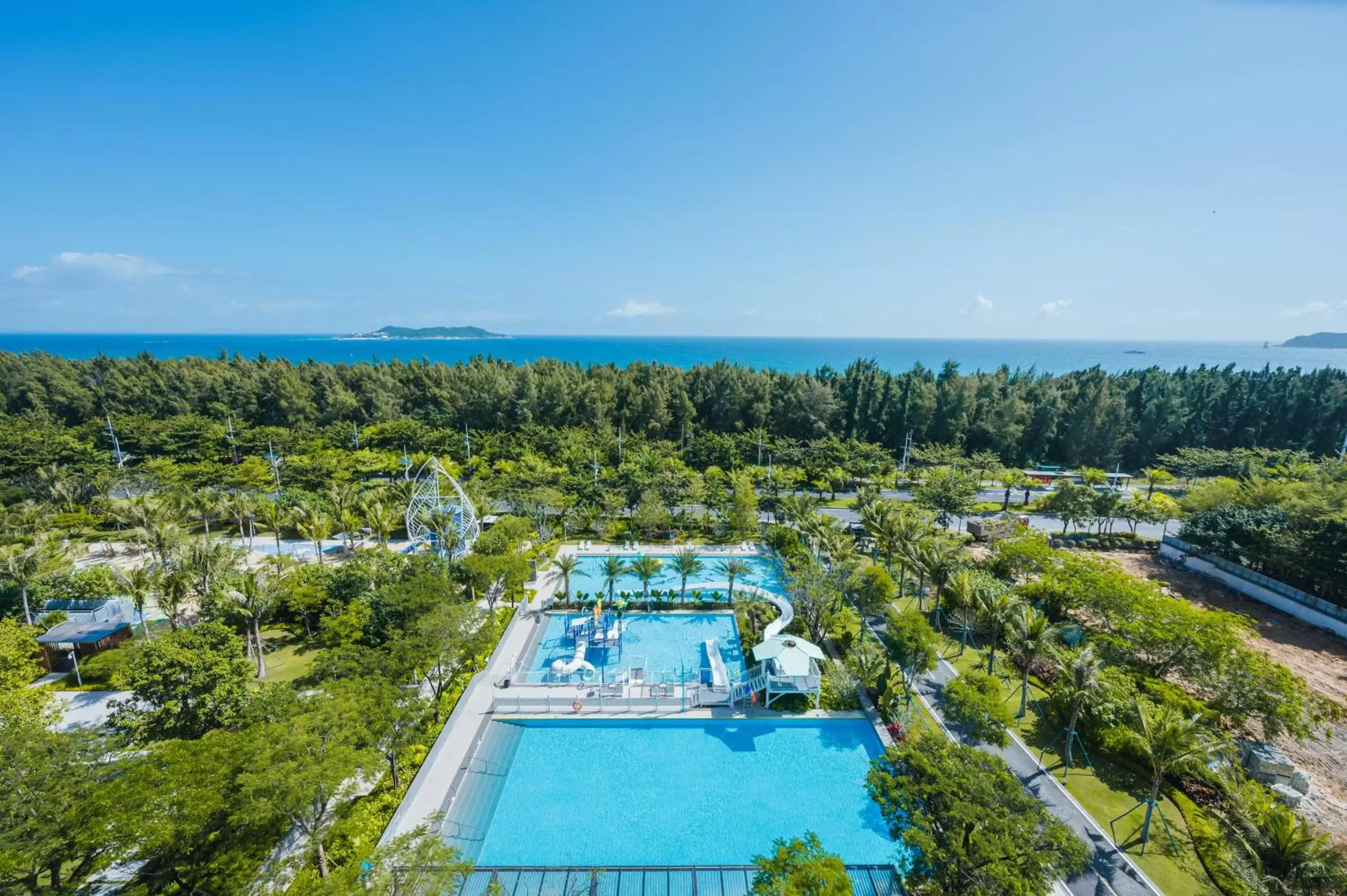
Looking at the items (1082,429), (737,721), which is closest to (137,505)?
(737,721)

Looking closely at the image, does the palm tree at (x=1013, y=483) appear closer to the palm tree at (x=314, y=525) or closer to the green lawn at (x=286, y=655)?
the green lawn at (x=286, y=655)

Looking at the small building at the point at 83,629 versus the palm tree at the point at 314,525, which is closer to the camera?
the small building at the point at 83,629

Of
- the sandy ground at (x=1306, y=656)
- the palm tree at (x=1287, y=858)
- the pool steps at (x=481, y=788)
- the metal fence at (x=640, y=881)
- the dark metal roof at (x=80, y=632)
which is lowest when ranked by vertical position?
the pool steps at (x=481, y=788)

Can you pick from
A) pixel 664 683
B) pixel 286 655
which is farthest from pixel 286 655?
pixel 664 683

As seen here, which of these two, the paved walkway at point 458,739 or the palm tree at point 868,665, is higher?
the palm tree at point 868,665

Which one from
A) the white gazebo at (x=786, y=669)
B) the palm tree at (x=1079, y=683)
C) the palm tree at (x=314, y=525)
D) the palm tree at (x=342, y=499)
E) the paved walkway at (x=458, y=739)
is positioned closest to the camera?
the paved walkway at (x=458, y=739)

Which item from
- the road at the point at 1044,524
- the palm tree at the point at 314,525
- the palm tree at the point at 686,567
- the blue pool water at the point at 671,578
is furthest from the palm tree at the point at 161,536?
the road at the point at 1044,524

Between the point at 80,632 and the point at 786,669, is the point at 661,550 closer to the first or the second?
the point at 786,669

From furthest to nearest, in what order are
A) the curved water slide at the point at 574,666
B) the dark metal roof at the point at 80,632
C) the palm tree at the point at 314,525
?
the palm tree at the point at 314,525, the curved water slide at the point at 574,666, the dark metal roof at the point at 80,632
